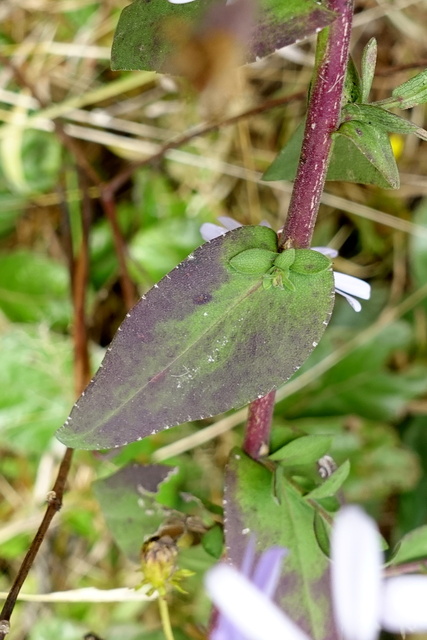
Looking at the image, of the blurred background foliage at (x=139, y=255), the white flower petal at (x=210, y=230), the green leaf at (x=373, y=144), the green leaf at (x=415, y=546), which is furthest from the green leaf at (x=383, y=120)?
the blurred background foliage at (x=139, y=255)

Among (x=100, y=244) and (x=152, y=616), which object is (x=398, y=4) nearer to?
(x=100, y=244)

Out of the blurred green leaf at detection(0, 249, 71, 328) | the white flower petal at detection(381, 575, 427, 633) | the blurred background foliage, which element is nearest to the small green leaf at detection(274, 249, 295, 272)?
the white flower petal at detection(381, 575, 427, 633)

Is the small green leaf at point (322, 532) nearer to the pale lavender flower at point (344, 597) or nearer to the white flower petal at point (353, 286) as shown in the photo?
the pale lavender flower at point (344, 597)

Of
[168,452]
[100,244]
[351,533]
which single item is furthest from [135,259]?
[351,533]

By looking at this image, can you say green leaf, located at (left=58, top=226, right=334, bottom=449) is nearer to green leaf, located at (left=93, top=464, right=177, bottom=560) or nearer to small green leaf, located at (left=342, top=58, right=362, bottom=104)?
small green leaf, located at (left=342, top=58, right=362, bottom=104)

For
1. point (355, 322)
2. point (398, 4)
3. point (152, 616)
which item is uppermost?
point (398, 4)

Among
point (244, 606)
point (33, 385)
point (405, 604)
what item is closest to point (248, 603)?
point (244, 606)
